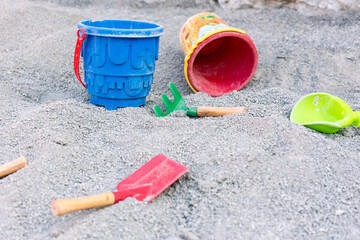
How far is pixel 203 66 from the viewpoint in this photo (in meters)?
3.01

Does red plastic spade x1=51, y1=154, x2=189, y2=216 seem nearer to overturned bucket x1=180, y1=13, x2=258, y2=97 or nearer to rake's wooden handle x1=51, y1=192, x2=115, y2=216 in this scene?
rake's wooden handle x1=51, y1=192, x2=115, y2=216

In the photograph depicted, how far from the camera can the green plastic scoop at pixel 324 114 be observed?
192cm

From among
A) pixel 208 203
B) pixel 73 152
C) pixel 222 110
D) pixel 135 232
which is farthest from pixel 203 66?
pixel 135 232

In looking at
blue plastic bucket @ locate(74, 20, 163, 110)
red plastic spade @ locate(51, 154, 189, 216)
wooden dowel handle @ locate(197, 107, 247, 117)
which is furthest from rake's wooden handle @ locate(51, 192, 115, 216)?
blue plastic bucket @ locate(74, 20, 163, 110)

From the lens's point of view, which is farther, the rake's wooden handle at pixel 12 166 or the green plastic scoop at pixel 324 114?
the green plastic scoop at pixel 324 114

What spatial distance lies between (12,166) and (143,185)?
0.57 m

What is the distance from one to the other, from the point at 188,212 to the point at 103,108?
1106 millimetres

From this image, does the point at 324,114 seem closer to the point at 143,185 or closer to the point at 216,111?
the point at 216,111

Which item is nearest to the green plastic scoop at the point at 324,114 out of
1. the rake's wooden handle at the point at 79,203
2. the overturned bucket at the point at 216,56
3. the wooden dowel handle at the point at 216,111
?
the wooden dowel handle at the point at 216,111

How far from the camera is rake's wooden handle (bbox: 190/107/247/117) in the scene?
6.99 feet

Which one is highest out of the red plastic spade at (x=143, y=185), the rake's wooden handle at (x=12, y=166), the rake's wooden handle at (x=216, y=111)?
the red plastic spade at (x=143, y=185)

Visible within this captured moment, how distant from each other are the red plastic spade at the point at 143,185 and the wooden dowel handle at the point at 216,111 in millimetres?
598

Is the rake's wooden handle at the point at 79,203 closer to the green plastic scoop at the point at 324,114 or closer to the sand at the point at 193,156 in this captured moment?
the sand at the point at 193,156

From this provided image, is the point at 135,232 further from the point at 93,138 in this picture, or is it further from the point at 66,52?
the point at 66,52
